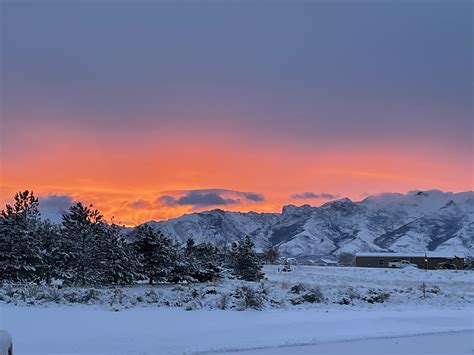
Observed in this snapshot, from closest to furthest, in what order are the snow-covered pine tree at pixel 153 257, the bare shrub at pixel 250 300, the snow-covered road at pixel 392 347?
the snow-covered road at pixel 392 347 < the bare shrub at pixel 250 300 < the snow-covered pine tree at pixel 153 257

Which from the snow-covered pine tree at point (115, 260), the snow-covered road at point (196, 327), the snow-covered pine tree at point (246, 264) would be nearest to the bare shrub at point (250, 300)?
the snow-covered road at point (196, 327)

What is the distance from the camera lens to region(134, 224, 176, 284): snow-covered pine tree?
3009 centimetres

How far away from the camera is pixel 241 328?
619 inches

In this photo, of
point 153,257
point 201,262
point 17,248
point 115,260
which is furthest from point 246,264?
point 17,248

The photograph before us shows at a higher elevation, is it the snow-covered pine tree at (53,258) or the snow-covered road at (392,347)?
the snow-covered pine tree at (53,258)

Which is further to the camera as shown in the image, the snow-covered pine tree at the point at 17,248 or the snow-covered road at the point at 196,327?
the snow-covered pine tree at the point at 17,248

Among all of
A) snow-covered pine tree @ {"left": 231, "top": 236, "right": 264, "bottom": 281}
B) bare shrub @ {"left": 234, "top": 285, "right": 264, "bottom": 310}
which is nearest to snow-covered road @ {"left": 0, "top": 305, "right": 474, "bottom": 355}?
bare shrub @ {"left": 234, "top": 285, "right": 264, "bottom": 310}

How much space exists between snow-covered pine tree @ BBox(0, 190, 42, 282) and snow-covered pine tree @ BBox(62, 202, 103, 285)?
6.43 ft

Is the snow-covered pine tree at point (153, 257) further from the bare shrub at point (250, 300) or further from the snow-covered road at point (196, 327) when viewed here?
the snow-covered road at point (196, 327)

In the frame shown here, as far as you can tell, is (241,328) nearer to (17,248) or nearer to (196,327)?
(196,327)

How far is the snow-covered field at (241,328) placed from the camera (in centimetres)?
1300

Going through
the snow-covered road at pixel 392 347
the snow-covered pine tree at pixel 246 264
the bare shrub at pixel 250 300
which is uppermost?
the snow-covered pine tree at pixel 246 264

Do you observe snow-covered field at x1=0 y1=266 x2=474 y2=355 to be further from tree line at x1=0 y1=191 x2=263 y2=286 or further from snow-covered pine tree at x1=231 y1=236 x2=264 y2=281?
snow-covered pine tree at x1=231 y1=236 x2=264 y2=281

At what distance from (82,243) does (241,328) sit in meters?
15.0
